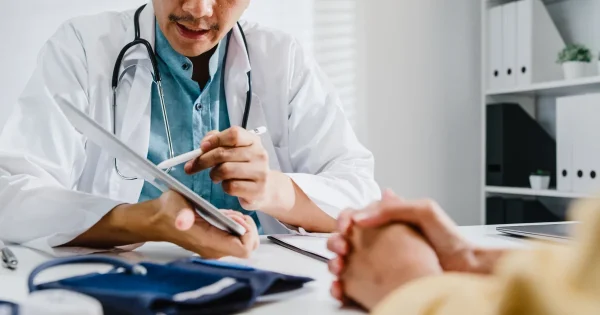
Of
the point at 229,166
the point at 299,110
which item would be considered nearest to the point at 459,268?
the point at 229,166

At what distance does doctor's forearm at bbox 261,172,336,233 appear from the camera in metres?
1.01

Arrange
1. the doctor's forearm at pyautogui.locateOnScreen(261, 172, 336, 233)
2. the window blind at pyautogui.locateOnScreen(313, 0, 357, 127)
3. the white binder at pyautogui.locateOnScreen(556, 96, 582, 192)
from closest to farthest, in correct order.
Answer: the doctor's forearm at pyautogui.locateOnScreen(261, 172, 336, 233), the white binder at pyautogui.locateOnScreen(556, 96, 582, 192), the window blind at pyautogui.locateOnScreen(313, 0, 357, 127)

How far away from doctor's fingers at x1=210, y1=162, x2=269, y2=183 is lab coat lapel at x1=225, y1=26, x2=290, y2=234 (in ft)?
1.38

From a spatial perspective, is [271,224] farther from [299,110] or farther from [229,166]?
[229,166]

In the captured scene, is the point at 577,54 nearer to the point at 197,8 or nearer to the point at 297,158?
the point at 297,158

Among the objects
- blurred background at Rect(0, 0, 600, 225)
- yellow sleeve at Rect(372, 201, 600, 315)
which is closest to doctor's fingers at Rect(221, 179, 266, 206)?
yellow sleeve at Rect(372, 201, 600, 315)

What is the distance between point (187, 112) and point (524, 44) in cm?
156

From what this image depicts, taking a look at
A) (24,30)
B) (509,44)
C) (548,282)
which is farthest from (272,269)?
(509,44)

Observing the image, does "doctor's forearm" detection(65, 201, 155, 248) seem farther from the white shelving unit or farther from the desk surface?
the white shelving unit

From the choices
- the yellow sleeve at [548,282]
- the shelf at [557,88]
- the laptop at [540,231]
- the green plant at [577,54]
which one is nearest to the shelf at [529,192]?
the shelf at [557,88]

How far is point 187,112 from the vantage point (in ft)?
4.20

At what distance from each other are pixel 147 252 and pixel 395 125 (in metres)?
1.82

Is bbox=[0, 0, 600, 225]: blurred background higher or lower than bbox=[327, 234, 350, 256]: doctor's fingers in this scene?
higher

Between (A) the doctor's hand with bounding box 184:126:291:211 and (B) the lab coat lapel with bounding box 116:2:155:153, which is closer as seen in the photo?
(A) the doctor's hand with bounding box 184:126:291:211
